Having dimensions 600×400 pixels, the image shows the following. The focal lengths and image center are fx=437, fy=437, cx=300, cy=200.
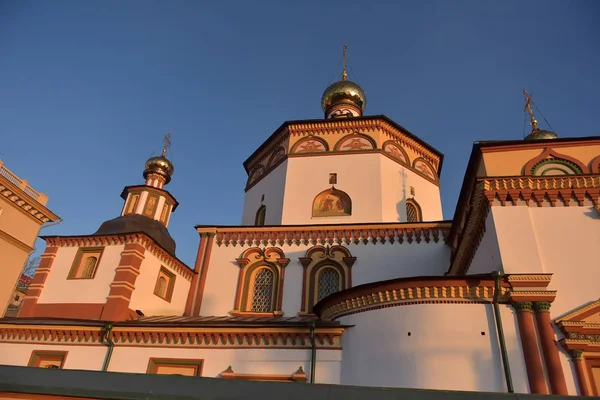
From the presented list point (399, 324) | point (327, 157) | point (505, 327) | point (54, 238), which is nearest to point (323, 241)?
point (327, 157)

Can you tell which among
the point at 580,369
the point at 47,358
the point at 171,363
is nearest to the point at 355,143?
the point at 171,363

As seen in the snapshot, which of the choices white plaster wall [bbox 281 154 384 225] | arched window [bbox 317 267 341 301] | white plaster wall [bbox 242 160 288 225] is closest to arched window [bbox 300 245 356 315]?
arched window [bbox 317 267 341 301]

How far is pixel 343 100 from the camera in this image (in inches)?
802

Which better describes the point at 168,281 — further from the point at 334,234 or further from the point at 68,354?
the point at 334,234

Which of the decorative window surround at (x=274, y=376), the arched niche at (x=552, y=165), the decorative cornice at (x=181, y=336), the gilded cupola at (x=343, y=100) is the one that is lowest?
the decorative window surround at (x=274, y=376)

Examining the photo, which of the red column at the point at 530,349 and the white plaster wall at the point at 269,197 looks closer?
the red column at the point at 530,349

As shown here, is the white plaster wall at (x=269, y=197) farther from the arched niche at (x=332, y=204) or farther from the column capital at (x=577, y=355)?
the column capital at (x=577, y=355)

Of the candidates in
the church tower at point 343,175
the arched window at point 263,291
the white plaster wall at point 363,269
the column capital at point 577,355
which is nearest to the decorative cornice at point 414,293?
the column capital at point 577,355

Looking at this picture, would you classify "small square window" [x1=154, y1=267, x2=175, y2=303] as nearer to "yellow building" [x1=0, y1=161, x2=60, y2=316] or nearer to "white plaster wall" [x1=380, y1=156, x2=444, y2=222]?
"yellow building" [x1=0, y1=161, x2=60, y2=316]

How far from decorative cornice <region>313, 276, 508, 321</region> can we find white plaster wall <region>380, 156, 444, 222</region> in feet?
17.0

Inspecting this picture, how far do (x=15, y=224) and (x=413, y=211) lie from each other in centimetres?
1541

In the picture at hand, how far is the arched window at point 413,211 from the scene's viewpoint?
15.9 meters

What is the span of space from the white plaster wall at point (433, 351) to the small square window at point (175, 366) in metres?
3.71

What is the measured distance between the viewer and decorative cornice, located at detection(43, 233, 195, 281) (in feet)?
45.3
